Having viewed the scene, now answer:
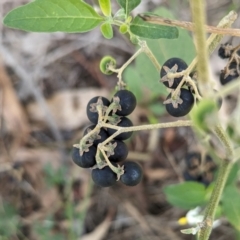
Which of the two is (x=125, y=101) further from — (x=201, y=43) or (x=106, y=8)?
(x=201, y=43)

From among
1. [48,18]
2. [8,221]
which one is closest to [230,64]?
[48,18]

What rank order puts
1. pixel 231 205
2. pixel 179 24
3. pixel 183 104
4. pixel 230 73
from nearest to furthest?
pixel 183 104 → pixel 179 24 → pixel 230 73 → pixel 231 205

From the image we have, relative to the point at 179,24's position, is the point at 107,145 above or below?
below

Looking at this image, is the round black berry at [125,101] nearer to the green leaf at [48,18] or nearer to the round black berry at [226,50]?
the green leaf at [48,18]

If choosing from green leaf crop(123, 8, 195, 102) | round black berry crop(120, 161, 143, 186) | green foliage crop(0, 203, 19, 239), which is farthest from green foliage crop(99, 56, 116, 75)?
green foliage crop(0, 203, 19, 239)

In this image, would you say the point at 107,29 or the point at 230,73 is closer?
the point at 107,29

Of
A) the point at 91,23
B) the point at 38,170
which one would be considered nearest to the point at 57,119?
the point at 38,170
